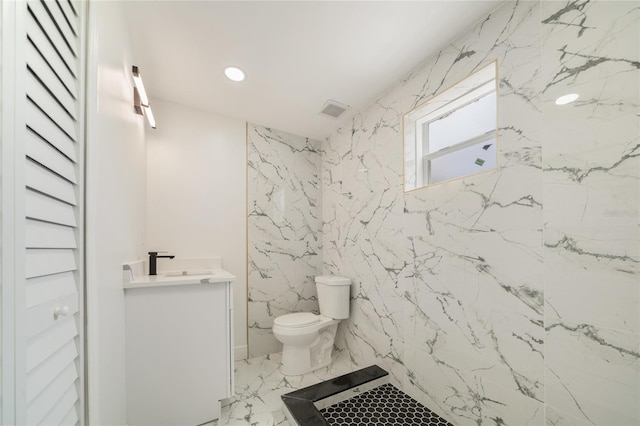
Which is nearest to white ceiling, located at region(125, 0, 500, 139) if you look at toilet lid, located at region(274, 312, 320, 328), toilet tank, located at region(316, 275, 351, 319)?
toilet tank, located at region(316, 275, 351, 319)

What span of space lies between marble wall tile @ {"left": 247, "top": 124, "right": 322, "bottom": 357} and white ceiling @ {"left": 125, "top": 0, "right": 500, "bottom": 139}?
607 mm

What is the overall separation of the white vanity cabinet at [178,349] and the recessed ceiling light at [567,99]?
1.97 meters

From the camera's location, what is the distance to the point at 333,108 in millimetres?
2311

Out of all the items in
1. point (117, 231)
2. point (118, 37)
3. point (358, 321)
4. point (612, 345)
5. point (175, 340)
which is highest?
point (118, 37)

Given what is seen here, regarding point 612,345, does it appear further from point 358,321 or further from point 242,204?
point 242,204

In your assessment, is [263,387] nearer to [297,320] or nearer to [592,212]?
[297,320]

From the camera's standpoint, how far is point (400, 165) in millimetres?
1932

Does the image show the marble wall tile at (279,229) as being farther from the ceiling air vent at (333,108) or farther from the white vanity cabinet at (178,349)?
the white vanity cabinet at (178,349)

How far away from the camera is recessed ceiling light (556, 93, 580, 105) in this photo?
3.44 feet

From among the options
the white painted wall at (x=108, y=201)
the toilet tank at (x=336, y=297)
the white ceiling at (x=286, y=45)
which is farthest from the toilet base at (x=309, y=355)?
the white ceiling at (x=286, y=45)

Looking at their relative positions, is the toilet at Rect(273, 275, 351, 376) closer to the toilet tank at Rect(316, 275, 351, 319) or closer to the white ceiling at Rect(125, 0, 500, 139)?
the toilet tank at Rect(316, 275, 351, 319)

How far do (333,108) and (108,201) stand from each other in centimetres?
189

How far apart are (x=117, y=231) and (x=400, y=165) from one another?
187cm

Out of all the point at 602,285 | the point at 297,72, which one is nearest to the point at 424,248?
the point at 602,285
